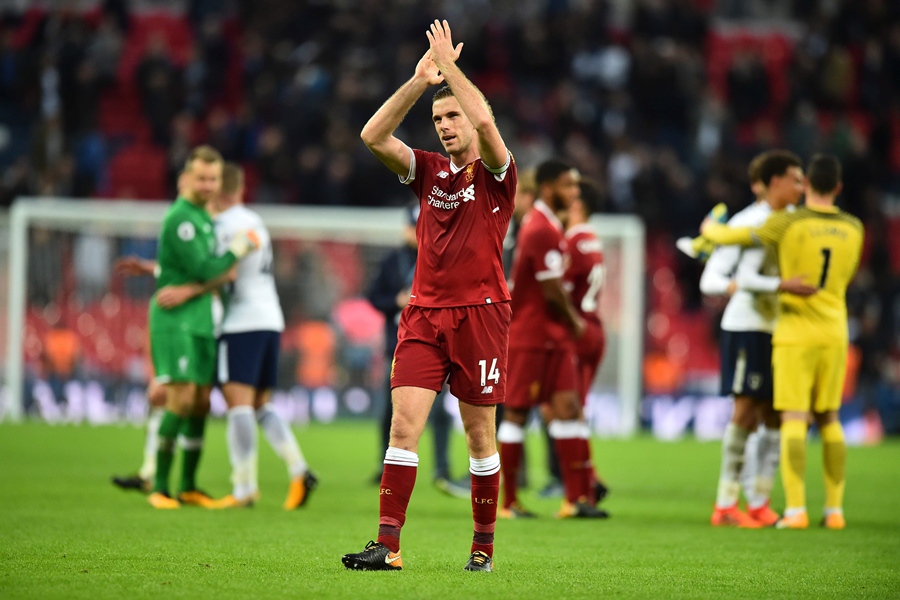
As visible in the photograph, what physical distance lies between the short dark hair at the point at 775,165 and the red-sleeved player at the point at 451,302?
3.21 meters

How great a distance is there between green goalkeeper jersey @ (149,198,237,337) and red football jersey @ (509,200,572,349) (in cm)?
189

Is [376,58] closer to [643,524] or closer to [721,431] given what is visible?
[721,431]

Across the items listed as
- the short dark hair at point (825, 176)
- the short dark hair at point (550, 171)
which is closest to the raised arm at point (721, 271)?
the short dark hair at point (825, 176)

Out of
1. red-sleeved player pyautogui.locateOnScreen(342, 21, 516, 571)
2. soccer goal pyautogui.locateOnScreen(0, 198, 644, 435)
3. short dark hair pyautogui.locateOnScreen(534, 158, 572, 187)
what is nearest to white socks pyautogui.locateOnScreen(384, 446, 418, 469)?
red-sleeved player pyautogui.locateOnScreen(342, 21, 516, 571)

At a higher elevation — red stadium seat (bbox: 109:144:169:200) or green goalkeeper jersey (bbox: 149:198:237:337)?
red stadium seat (bbox: 109:144:169:200)

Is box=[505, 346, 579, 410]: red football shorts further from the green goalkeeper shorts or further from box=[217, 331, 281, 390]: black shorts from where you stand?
the green goalkeeper shorts

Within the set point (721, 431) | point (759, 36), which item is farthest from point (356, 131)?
point (759, 36)

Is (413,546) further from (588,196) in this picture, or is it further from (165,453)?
(588,196)

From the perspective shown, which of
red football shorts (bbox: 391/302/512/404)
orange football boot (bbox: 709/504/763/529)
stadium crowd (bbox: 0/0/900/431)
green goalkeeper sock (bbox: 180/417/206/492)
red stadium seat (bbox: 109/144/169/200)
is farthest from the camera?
red stadium seat (bbox: 109/144/169/200)

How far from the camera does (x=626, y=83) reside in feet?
72.6

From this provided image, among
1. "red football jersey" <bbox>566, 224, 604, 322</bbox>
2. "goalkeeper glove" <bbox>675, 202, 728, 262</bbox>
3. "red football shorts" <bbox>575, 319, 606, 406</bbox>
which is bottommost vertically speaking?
"red football shorts" <bbox>575, 319, 606, 406</bbox>

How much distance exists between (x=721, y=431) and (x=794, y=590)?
12.6 m

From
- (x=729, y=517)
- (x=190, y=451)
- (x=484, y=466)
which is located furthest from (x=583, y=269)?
(x=484, y=466)

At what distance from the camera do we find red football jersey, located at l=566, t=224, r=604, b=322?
9.36m
